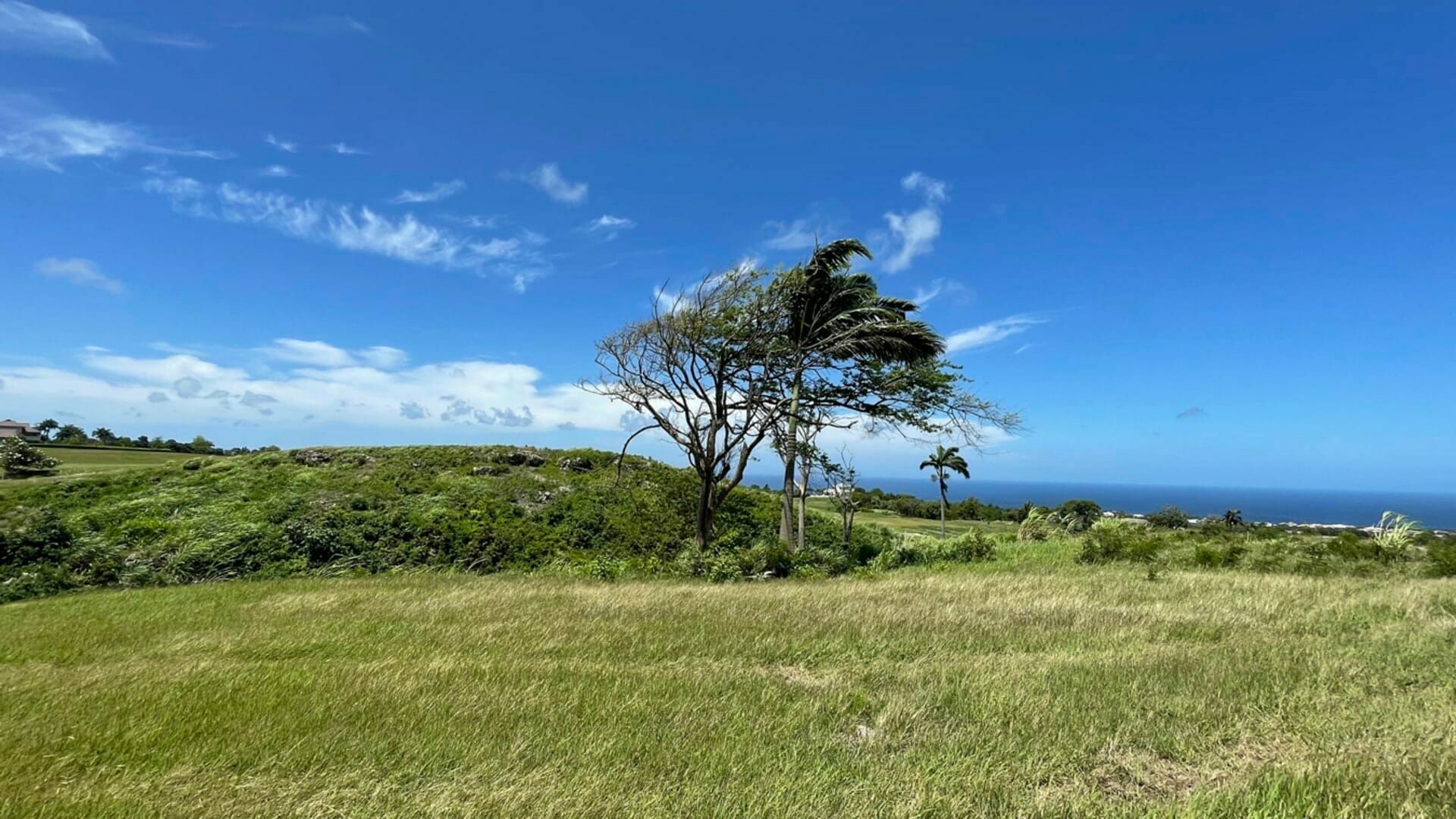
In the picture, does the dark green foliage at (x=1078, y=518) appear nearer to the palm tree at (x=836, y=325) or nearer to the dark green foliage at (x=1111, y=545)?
the dark green foliage at (x=1111, y=545)

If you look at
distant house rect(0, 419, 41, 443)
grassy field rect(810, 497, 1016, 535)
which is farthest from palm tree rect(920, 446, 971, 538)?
distant house rect(0, 419, 41, 443)

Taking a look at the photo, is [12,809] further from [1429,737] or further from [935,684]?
[1429,737]

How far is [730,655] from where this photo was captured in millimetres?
7016

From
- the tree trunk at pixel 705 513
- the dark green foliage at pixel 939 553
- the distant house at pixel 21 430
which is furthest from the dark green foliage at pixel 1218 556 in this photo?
the distant house at pixel 21 430

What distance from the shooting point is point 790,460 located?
1922 centimetres

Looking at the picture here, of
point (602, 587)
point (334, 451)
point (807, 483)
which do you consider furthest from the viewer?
point (334, 451)

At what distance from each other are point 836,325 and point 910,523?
121ft

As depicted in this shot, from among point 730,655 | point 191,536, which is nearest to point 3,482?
point 191,536

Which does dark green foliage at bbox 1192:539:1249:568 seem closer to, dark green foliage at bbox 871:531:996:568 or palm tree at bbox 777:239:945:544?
dark green foliage at bbox 871:531:996:568

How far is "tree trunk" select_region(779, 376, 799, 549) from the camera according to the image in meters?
18.2

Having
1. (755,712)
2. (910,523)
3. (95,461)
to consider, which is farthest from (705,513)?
(95,461)

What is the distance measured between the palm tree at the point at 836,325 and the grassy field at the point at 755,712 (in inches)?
367

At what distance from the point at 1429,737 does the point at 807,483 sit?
18.8m

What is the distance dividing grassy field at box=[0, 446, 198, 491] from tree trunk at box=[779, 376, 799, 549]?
25747 mm
